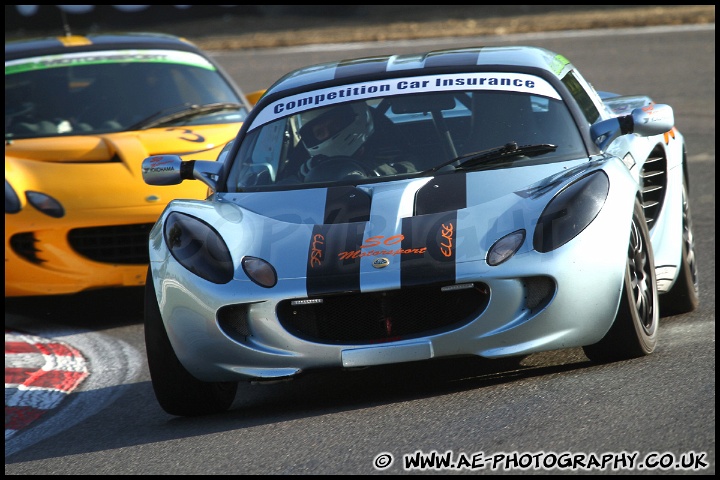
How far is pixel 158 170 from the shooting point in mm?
6070

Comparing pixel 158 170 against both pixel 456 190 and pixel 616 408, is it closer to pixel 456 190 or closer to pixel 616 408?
pixel 456 190

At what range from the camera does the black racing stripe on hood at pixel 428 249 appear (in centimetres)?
464

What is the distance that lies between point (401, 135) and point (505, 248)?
120 cm

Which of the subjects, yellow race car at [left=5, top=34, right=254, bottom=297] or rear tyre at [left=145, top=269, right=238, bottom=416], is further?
yellow race car at [left=5, top=34, right=254, bottom=297]

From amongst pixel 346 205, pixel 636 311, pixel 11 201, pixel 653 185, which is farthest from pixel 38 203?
pixel 636 311

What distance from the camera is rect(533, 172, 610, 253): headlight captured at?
4.73 m

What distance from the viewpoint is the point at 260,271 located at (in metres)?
4.82

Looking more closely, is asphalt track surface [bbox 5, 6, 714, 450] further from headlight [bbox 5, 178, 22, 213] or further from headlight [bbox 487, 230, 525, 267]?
headlight [bbox 487, 230, 525, 267]

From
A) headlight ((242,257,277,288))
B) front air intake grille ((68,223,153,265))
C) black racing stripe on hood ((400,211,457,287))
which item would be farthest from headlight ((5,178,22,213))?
black racing stripe on hood ((400,211,457,287))

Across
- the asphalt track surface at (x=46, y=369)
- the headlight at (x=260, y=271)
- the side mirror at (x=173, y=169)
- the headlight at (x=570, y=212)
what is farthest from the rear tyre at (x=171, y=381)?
the headlight at (x=570, y=212)

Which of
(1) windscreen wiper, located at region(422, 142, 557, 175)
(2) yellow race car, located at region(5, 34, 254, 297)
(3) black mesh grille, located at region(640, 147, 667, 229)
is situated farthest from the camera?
(2) yellow race car, located at region(5, 34, 254, 297)

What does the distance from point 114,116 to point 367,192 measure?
151 inches

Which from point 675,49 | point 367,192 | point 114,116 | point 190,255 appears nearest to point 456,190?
point 367,192

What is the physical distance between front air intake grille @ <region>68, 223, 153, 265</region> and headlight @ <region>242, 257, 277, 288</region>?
252 centimetres
